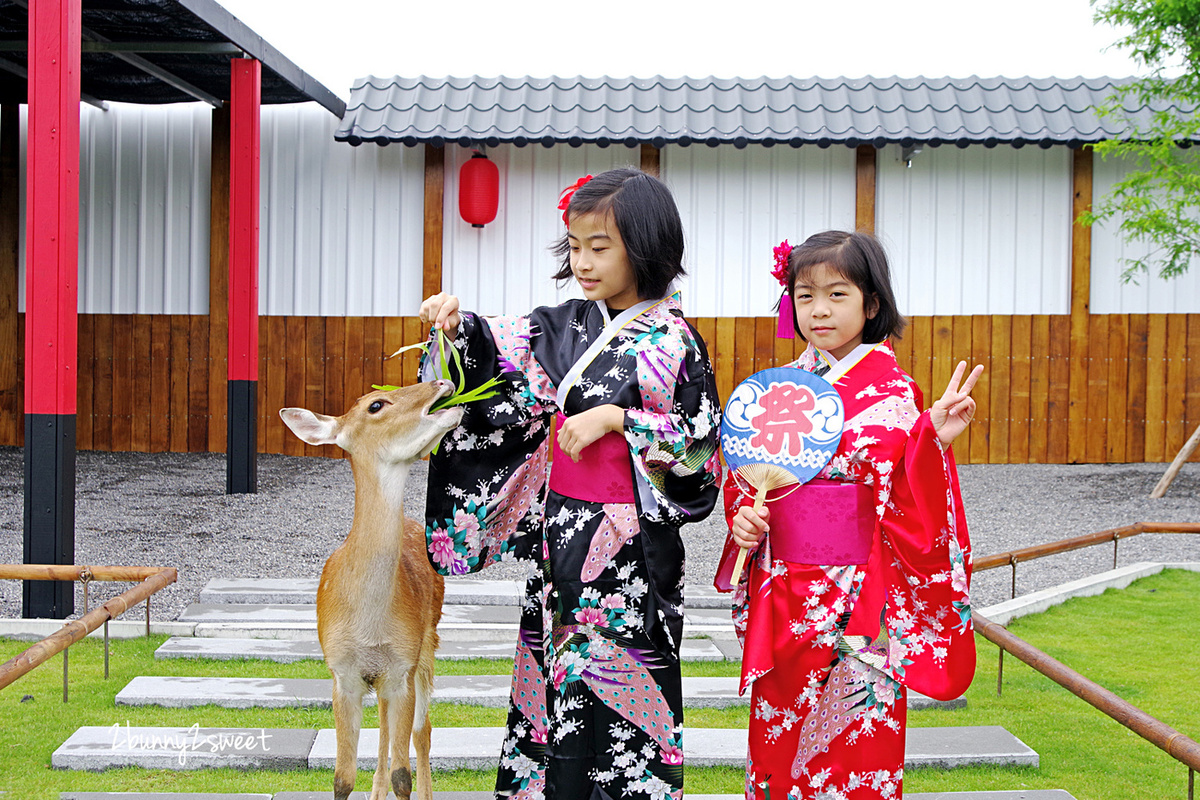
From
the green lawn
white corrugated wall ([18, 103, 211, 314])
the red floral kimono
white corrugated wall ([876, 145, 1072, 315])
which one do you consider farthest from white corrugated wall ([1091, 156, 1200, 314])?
white corrugated wall ([18, 103, 211, 314])

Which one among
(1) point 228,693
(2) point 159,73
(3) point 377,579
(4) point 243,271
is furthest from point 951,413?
(2) point 159,73

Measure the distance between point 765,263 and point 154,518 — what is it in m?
6.53

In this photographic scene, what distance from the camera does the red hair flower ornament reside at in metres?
2.52

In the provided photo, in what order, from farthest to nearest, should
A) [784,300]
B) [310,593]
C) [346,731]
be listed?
[310,593] → [784,300] → [346,731]

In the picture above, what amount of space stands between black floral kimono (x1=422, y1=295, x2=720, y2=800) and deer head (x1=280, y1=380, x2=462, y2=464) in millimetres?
134

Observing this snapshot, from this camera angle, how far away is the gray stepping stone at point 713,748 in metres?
3.18

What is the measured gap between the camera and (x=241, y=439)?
27.1 ft

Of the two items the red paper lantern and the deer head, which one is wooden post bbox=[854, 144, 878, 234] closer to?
the red paper lantern

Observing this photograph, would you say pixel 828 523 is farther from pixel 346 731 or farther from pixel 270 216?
pixel 270 216

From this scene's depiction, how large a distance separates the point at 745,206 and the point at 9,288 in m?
8.15

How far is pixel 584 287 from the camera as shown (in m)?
2.29

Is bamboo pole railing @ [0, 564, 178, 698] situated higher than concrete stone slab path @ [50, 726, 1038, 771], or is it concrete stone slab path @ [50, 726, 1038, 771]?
bamboo pole railing @ [0, 564, 178, 698]

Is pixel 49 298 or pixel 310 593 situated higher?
pixel 49 298

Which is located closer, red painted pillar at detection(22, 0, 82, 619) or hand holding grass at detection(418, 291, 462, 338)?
hand holding grass at detection(418, 291, 462, 338)
